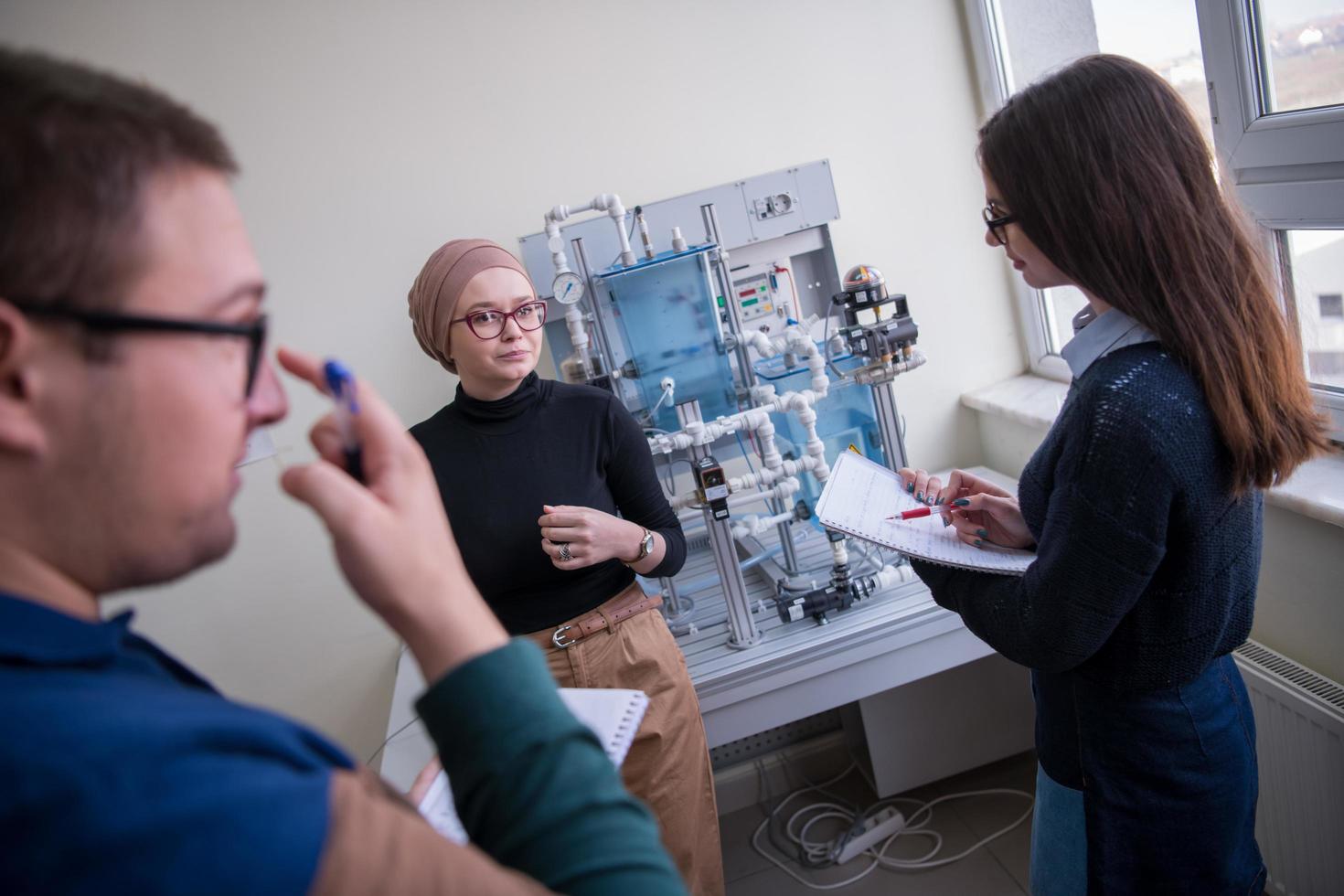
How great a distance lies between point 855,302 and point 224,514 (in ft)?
4.75

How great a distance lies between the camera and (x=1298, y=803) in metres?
1.49

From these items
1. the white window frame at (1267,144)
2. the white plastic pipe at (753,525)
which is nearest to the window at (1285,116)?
the white window frame at (1267,144)

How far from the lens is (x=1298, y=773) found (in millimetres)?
1477

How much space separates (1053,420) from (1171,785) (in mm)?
1087

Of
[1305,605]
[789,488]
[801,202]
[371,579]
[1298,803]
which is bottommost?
[1298,803]

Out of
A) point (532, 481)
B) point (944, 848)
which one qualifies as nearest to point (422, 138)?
point (532, 481)

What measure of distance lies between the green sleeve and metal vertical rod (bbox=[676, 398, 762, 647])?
130cm

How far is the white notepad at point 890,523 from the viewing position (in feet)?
3.89

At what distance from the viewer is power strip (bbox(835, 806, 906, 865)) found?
2166 mm

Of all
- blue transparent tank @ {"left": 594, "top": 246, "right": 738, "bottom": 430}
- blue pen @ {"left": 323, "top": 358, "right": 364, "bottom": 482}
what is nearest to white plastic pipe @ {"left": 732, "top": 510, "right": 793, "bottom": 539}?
blue transparent tank @ {"left": 594, "top": 246, "right": 738, "bottom": 430}

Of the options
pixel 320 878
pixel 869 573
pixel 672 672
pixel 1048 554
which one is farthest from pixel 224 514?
pixel 869 573

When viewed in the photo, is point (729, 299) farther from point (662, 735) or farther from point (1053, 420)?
point (662, 735)

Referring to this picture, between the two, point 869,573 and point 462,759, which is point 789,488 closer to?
point 869,573

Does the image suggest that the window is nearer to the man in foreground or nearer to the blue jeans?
the blue jeans
